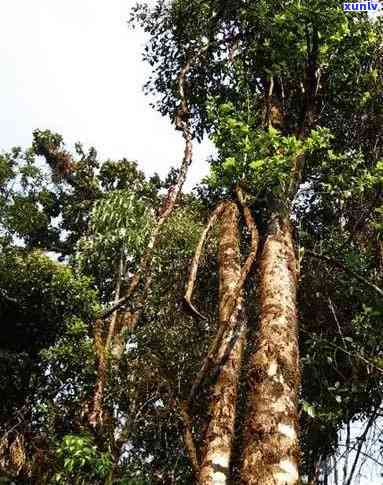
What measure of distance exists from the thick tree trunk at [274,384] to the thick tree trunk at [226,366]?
0.79 feet

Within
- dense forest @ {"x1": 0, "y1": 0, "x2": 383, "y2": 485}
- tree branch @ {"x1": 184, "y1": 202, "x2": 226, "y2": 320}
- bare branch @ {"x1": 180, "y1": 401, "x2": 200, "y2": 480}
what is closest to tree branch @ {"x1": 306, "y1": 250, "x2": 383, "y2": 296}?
dense forest @ {"x1": 0, "y1": 0, "x2": 383, "y2": 485}

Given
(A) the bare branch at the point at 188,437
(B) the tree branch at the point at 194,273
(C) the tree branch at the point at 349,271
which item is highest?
(C) the tree branch at the point at 349,271

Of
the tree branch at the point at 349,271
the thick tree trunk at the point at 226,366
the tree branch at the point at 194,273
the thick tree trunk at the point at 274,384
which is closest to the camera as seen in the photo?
the thick tree trunk at the point at 274,384

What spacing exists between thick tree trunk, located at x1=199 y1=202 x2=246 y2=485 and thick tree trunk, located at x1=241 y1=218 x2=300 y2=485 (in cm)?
24

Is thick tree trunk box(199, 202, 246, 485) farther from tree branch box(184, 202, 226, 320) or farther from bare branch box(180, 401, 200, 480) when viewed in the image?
tree branch box(184, 202, 226, 320)

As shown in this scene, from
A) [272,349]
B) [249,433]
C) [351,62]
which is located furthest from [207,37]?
[249,433]

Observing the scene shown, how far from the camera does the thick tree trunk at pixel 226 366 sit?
4.21 metres

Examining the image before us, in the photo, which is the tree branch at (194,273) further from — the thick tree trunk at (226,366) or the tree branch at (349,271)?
the tree branch at (349,271)

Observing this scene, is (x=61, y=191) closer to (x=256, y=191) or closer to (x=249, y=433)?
(x=256, y=191)

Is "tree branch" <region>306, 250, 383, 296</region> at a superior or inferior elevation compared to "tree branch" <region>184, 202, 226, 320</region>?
superior

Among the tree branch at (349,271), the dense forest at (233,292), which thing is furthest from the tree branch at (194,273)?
the tree branch at (349,271)

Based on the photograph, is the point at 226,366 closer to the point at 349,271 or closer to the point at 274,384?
the point at 274,384

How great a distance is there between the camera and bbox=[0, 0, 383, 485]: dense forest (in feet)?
15.9

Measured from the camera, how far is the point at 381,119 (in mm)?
10875
